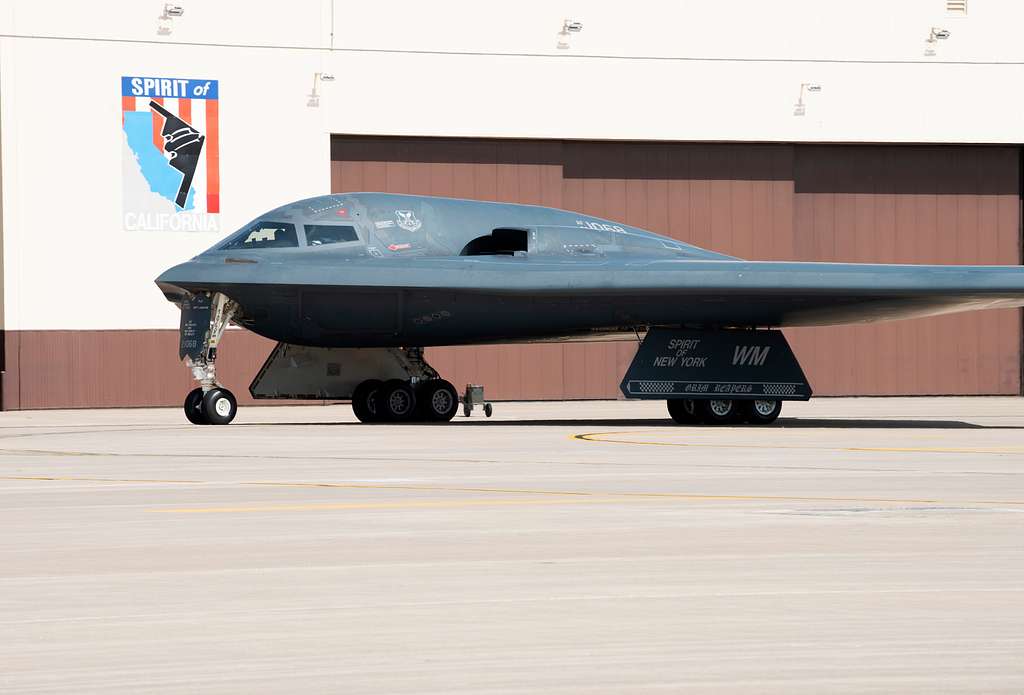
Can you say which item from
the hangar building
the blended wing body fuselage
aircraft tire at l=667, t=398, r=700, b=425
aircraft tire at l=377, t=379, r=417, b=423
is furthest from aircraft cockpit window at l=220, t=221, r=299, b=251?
the hangar building

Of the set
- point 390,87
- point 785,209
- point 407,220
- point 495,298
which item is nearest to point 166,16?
point 390,87

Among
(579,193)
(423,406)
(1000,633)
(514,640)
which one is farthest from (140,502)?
(579,193)

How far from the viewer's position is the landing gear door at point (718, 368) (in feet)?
67.7

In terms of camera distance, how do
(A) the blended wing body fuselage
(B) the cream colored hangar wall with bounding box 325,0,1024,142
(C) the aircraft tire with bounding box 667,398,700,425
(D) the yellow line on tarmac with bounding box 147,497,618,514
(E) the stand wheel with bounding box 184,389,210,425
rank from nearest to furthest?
(D) the yellow line on tarmac with bounding box 147,497,618,514, (A) the blended wing body fuselage, (E) the stand wheel with bounding box 184,389,210,425, (C) the aircraft tire with bounding box 667,398,700,425, (B) the cream colored hangar wall with bounding box 325,0,1024,142

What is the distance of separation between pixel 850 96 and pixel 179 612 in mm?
28668

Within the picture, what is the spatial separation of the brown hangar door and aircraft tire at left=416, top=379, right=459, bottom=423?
9.13m

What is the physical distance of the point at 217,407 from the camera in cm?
2047

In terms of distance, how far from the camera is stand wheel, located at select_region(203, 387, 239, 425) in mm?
20422

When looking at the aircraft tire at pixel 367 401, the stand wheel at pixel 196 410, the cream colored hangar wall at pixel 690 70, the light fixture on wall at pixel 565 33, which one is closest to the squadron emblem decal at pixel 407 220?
the aircraft tire at pixel 367 401

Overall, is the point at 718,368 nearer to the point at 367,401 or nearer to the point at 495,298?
the point at 495,298

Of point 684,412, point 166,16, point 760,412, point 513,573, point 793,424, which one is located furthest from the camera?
point 166,16

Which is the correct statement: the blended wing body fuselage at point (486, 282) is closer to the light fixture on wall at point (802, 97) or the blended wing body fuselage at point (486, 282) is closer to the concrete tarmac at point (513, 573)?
the concrete tarmac at point (513, 573)

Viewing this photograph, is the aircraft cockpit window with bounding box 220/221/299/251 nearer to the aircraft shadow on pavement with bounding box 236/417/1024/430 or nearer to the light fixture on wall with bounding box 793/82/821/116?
the aircraft shadow on pavement with bounding box 236/417/1024/430

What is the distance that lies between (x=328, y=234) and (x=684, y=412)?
585 cm
